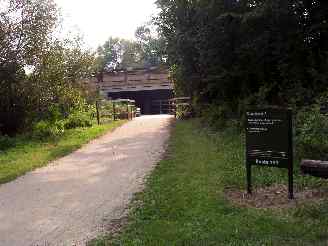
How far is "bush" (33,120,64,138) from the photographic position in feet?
59.4

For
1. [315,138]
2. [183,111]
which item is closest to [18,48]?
[183,111]

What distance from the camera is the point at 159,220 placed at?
22.8ft

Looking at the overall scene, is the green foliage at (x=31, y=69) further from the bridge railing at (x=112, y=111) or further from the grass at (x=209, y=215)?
the grass at (x=209, y=215)

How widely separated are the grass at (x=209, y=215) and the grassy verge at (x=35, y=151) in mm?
3211

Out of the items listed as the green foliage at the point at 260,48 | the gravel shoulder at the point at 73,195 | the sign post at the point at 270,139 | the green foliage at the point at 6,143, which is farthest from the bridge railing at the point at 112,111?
A: the sign post at the point at 270,139

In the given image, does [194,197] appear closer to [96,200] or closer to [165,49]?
[96,200]

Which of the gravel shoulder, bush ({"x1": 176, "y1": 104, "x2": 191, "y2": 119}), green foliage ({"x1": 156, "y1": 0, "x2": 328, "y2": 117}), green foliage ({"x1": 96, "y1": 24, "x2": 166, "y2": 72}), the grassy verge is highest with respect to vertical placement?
green foliage ({"x1": 96, "y1": 24, "x2": 166, "y2": 72})

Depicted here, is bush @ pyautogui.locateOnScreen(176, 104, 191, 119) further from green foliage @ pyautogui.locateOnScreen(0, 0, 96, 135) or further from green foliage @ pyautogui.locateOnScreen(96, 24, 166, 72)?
green foliage @ pyautogui.locateOnScreen(96, 24, 166, 72)

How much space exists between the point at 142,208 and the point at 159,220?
0.72 m

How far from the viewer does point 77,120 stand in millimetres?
22031

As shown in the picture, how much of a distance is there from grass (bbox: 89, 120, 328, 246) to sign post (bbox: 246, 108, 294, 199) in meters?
0.81

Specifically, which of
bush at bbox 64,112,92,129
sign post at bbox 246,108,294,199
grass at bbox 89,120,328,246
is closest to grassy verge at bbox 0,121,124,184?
bush at bbox 64,112,92,129

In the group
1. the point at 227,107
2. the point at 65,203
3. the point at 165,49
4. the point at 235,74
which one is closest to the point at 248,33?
the point at 235,74

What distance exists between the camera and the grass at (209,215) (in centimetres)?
600
